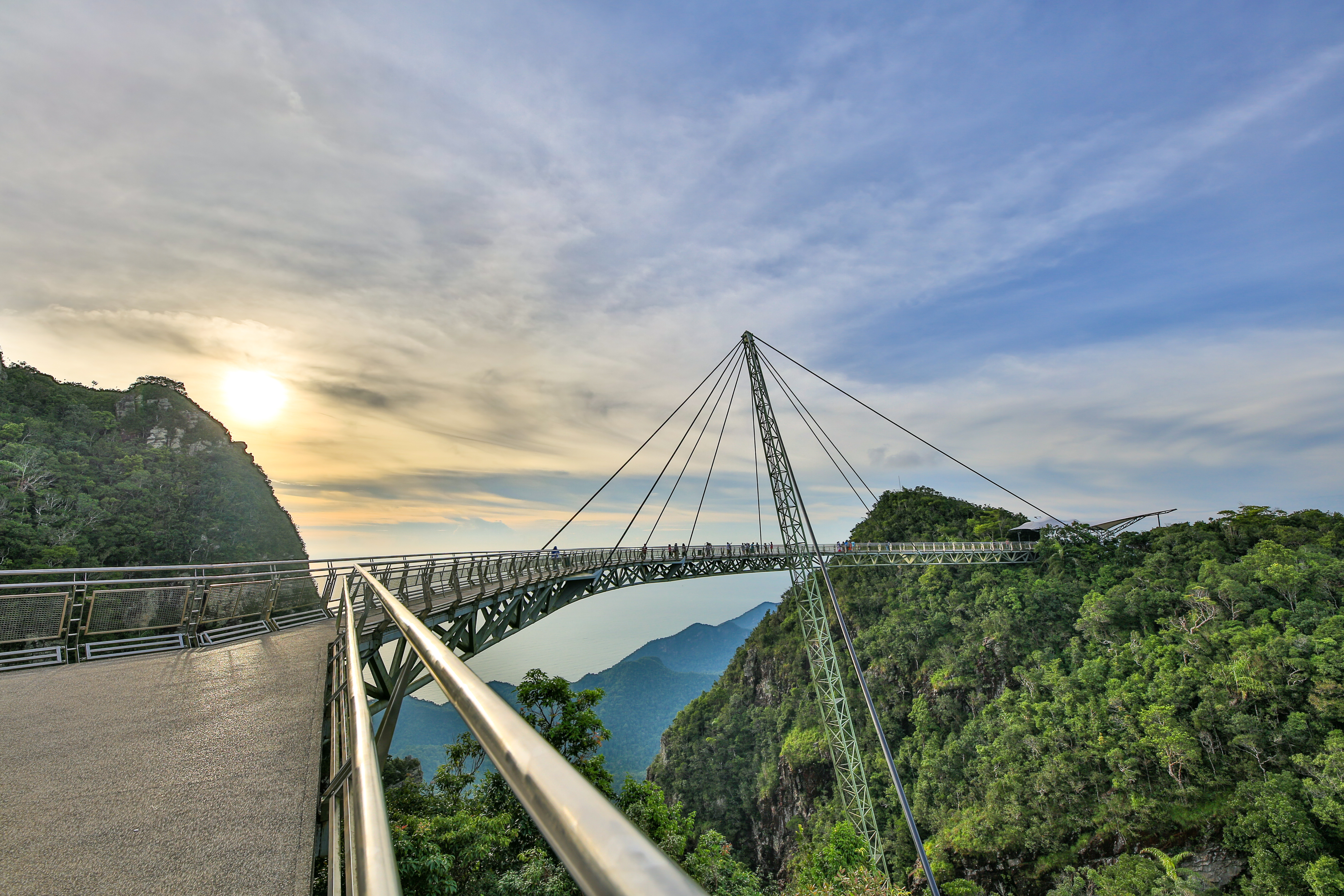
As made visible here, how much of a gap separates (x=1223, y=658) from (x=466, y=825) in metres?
32.3

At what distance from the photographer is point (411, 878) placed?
712 centimetres

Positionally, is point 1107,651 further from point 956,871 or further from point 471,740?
point 471,740

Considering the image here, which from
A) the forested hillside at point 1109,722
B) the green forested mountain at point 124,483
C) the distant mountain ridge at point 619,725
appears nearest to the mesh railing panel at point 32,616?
the green forested mountain at point 124,483

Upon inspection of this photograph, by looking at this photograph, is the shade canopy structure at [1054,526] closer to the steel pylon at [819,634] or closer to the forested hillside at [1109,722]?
the forested hillside at [1109,722]

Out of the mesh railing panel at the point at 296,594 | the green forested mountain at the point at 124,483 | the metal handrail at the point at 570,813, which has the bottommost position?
the mesh railing panel at the point at 296,594

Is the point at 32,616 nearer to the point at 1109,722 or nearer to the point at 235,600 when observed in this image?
the point at 235,600

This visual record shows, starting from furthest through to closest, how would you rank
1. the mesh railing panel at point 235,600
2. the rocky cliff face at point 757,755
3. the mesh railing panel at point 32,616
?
1. the rocky cliff face at point 757,755
2. the mesh railing panel at point 235,600
3. the mesh railing panel at point 32,616

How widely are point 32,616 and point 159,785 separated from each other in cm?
570

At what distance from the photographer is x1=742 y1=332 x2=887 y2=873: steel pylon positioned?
80.3 ft

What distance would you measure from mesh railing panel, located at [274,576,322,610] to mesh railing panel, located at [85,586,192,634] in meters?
1.67

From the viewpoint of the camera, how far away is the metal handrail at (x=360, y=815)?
2.89ft

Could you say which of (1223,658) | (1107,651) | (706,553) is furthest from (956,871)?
(706,553)

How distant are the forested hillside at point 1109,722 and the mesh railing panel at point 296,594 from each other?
1181 inches

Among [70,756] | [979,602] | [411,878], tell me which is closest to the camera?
[70,756]
